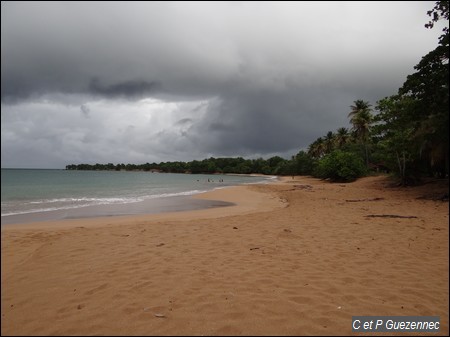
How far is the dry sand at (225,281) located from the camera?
2.96 m

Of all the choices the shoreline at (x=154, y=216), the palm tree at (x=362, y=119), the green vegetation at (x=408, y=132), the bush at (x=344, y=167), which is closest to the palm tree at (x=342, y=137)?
the green vegetation at (x=408, y=132)

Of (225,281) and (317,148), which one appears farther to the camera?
(317,148)

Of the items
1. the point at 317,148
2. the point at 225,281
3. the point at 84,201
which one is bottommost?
the point at 84,201

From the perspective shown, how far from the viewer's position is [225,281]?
4773 mm

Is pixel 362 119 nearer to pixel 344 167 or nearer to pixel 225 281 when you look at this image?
pixel 344 167

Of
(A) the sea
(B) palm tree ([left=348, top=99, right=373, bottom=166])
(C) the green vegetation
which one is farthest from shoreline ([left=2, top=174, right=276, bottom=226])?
(B) palm tree ([left=348, top=99, right=373, bottom=166])

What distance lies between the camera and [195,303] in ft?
12.5

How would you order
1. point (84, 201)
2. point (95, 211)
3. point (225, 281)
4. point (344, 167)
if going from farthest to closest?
1. point (344, 167)
2. point (84, 201)
3. point (95, 211)
4. point (225, 281)

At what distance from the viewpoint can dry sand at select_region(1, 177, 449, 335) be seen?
296 centimetres

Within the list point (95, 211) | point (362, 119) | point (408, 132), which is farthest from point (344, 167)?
point (95, 211)

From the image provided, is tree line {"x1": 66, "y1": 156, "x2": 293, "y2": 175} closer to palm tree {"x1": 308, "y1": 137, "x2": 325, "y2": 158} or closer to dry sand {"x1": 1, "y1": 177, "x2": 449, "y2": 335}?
palm tree {"x1": 308, "y1": 137, "x2": 325, "y2": 158}

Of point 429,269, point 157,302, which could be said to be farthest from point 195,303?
point 429,269

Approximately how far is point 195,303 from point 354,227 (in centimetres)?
699

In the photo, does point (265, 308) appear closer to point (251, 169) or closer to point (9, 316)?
point (9, 316)
